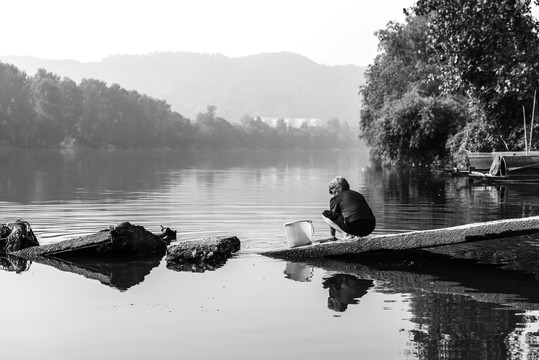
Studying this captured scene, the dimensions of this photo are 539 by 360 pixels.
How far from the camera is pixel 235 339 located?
844cm

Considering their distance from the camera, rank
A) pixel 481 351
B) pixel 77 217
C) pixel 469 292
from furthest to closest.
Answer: pixel 77 217, pixel 469 292, pixel 481 351

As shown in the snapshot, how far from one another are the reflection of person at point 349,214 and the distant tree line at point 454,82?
16883mm

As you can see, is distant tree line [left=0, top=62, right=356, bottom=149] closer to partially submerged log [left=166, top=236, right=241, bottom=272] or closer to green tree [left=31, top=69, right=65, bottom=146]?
green tree [left=31, top=69, right=65, bottom=146]

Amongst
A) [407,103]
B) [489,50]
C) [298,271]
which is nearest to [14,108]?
[407,103]

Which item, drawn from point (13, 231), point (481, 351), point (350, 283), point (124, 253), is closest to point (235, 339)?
point (481, 351)

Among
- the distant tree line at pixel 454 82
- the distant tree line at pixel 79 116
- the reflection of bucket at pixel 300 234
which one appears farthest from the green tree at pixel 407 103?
the distant tree line at pixel 79 116

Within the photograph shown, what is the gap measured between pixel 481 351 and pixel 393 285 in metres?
3.67

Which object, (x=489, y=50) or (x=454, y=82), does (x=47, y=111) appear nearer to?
(x=454, y=82)

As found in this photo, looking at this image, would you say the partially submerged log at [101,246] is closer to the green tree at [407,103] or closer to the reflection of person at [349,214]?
the reflection of person at [349,214]

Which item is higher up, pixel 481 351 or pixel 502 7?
pixel 502 7

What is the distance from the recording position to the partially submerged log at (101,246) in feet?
46.1

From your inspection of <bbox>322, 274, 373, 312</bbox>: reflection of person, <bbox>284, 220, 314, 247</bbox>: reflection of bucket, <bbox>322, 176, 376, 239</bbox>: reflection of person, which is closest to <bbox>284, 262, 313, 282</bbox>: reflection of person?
<bbox>322, 274, 373, 312</bbox>: reflection of person

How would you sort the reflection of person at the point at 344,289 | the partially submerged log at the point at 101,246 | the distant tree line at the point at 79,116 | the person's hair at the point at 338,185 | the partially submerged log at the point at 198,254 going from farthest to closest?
the distant tree line at the point at 79,116, the partially submerged log at the point at 101,246, the person's hair at the point at 338,185, the partially submerged log at the point at 198,254, the reflection of person at the point at 344,289

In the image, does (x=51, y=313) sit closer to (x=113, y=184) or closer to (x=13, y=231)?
(x=13, y=231)
